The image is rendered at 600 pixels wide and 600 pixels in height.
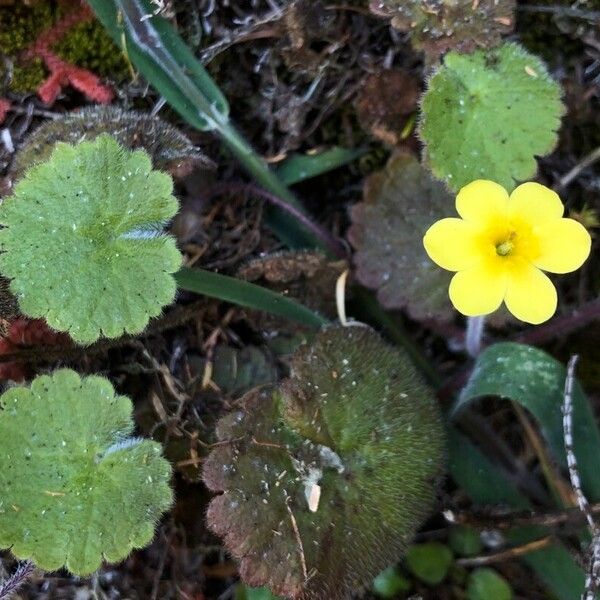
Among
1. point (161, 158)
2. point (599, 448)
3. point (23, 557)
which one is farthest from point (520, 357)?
point (23, 557)

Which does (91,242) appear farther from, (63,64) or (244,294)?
(63,64)

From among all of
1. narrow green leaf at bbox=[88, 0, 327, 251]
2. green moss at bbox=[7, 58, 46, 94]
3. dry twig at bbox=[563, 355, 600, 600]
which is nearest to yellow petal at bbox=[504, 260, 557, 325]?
dry twig at bbox=[563, 355, 600, 600]

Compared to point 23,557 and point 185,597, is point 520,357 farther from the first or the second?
point 23,557

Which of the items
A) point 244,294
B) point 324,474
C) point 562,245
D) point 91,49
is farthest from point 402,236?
point 91,49

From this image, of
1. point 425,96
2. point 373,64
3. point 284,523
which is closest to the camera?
point 284,523

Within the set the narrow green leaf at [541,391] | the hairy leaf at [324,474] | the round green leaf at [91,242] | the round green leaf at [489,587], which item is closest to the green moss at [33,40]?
the round green leaf at [91,242]

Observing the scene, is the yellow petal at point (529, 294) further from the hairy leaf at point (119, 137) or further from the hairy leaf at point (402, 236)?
the hairy leaf at point (119, 137)
